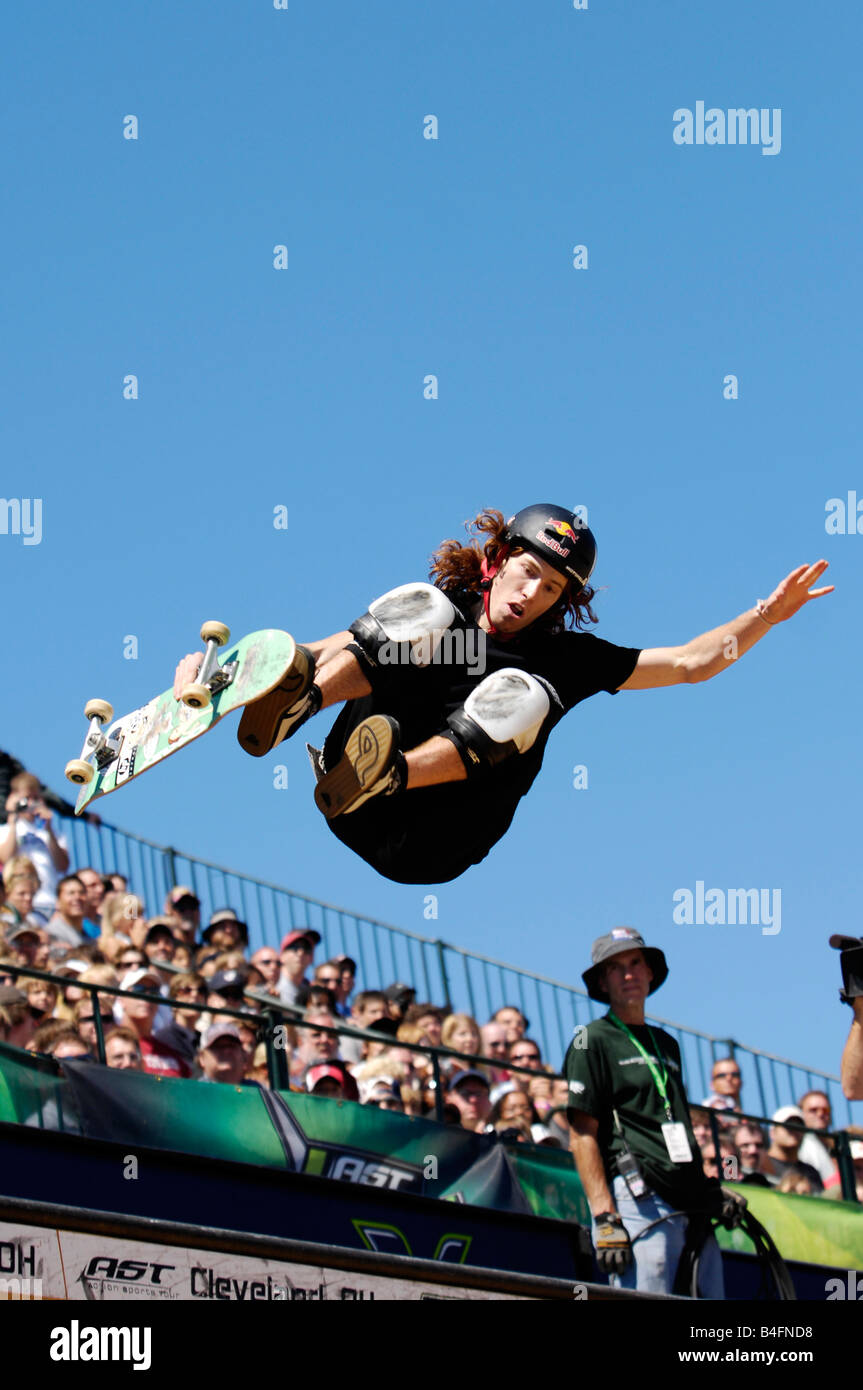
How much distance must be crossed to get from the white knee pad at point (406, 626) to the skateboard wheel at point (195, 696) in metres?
0.60

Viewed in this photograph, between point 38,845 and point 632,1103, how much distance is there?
19.4 feet

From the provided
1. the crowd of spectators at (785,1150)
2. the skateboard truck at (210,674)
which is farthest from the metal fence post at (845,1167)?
the skateboard truck at (210,674)

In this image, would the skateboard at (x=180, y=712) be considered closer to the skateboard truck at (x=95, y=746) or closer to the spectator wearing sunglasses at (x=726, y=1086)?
the skateboard truck at (x=95, y=746)

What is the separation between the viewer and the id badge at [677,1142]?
7.37 metres

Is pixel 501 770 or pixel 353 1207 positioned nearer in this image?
pixel 501 770

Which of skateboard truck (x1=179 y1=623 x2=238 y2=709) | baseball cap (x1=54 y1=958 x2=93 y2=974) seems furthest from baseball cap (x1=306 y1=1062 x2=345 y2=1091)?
skateboard truck (x1=179 y1=623 x2=238 y2=709)

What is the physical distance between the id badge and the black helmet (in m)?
2.77

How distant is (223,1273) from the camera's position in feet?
17.9

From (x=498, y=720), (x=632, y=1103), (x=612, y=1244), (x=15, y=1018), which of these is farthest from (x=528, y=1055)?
(x=498, y=720)

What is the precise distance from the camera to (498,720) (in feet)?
18.4
